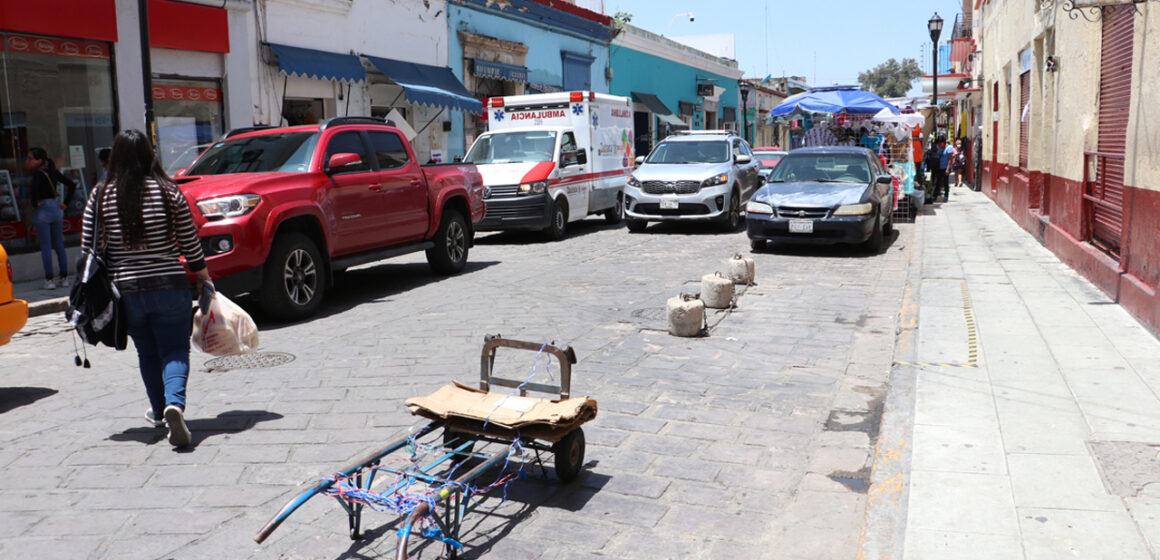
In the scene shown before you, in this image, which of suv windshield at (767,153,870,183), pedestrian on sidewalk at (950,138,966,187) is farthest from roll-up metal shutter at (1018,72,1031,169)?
pedestrian on sidewalk at (950,138,966,187)

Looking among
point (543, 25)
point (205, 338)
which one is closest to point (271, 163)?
point (205, 338)

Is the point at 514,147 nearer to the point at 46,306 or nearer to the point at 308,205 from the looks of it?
the point at 308,205

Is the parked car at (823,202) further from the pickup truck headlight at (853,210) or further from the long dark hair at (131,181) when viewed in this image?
the long dark hair at (131,181)

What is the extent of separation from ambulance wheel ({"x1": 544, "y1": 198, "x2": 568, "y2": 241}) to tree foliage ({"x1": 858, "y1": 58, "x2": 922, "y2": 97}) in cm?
9203

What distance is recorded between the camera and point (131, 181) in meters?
5.18

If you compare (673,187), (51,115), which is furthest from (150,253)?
(673,187)

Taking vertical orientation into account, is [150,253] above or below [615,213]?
above

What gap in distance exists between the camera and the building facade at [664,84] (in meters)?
32.9

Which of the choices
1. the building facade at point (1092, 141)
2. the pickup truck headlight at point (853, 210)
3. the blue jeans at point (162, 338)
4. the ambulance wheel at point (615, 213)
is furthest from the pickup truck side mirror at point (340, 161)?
the ambulance wheel at point (615, 213)

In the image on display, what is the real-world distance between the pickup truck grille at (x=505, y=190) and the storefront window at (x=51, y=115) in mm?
5843

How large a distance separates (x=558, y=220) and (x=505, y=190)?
121cm

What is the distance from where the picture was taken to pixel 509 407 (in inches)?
174

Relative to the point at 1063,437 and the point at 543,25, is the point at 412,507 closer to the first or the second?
the point at 1063,437

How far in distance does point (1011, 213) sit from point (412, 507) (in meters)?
17.7
